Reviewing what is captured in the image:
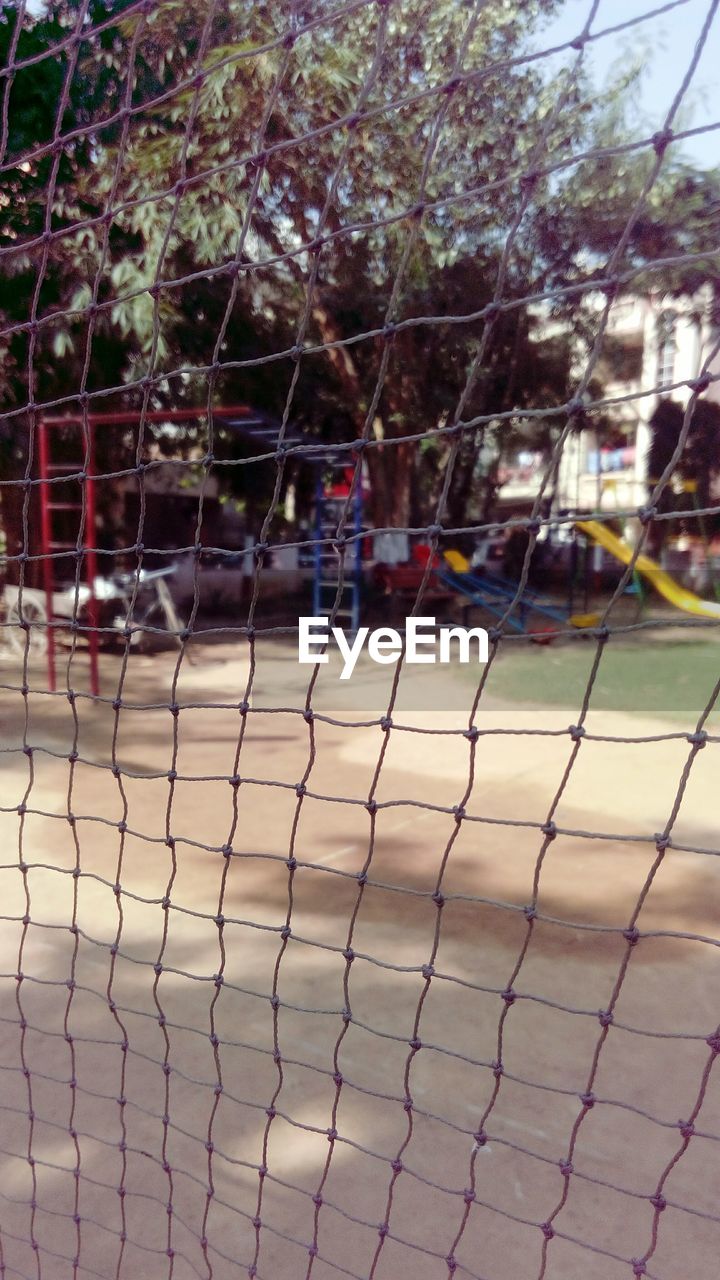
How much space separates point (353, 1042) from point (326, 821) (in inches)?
50.2

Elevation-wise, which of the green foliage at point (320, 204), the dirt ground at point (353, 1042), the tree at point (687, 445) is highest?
the green foliage at point (320, 204)

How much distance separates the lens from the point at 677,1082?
1699mm

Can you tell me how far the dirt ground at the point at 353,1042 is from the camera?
134cm

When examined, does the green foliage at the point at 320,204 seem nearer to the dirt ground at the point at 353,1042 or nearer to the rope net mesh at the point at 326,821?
the rope net mesh at the point at 326,821

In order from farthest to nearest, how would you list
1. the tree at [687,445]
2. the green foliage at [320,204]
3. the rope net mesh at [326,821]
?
the tree at [687,445], the green foliage at [320,204], the rope net mesh at [326,821]

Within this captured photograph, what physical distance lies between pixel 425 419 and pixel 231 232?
11.3 feet

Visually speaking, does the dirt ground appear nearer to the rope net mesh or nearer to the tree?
the rope net mesh

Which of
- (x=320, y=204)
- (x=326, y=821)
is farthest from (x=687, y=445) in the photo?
(x=326, y=821)

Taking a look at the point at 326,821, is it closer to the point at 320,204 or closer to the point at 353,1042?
the point at 353,1042

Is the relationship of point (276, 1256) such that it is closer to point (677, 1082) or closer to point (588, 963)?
point (677, 1082)

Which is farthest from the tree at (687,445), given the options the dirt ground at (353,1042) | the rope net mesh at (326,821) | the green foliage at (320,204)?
the dirt ground at (353,1042)

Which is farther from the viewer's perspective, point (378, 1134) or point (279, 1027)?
point (279, 1027)

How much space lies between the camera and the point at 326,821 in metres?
3.10

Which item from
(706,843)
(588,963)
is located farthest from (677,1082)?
(706,843)
